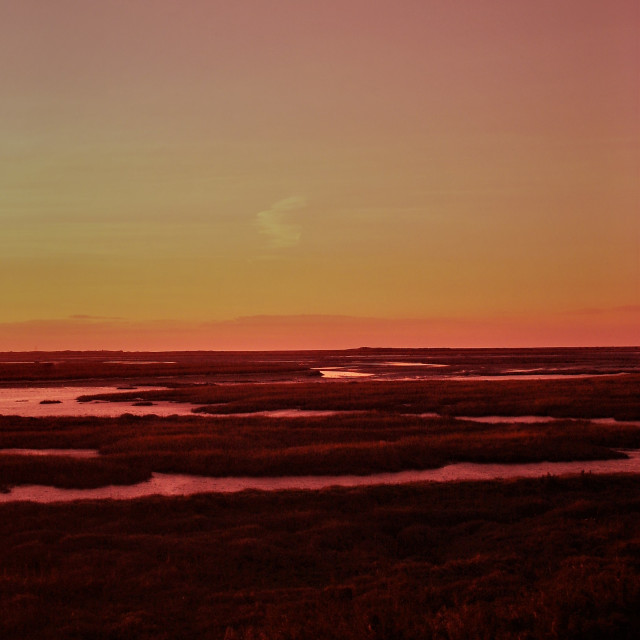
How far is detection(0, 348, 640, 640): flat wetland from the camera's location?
38.5 feet

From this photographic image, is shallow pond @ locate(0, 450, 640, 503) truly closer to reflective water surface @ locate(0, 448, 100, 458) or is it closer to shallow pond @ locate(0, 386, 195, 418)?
reflective water surface @ locate(0, 448, 100, 458)

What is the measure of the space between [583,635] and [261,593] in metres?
5.63

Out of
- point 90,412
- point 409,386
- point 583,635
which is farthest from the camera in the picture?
point 409,386

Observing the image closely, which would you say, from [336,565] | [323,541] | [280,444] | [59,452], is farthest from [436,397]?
[336,565]

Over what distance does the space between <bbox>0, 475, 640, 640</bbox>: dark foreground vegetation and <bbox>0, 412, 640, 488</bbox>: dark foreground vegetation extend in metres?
5.64

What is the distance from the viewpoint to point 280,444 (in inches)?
1216

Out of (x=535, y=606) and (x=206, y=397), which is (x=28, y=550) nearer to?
(x=535, y=606)

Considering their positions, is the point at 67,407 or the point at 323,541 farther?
the point at 67,407

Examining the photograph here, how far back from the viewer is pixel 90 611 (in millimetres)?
12672

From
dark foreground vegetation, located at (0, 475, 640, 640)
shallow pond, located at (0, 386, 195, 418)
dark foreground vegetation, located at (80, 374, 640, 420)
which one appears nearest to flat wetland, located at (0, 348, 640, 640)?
dark foreground vegetation, located at (0, 475, 640, 640)

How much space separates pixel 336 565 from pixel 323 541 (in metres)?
1.48

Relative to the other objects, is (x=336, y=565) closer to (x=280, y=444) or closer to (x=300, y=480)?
(x=300, y=480)

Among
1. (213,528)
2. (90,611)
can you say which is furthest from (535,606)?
(213,528)

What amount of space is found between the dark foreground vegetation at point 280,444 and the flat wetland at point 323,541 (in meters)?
0.11
